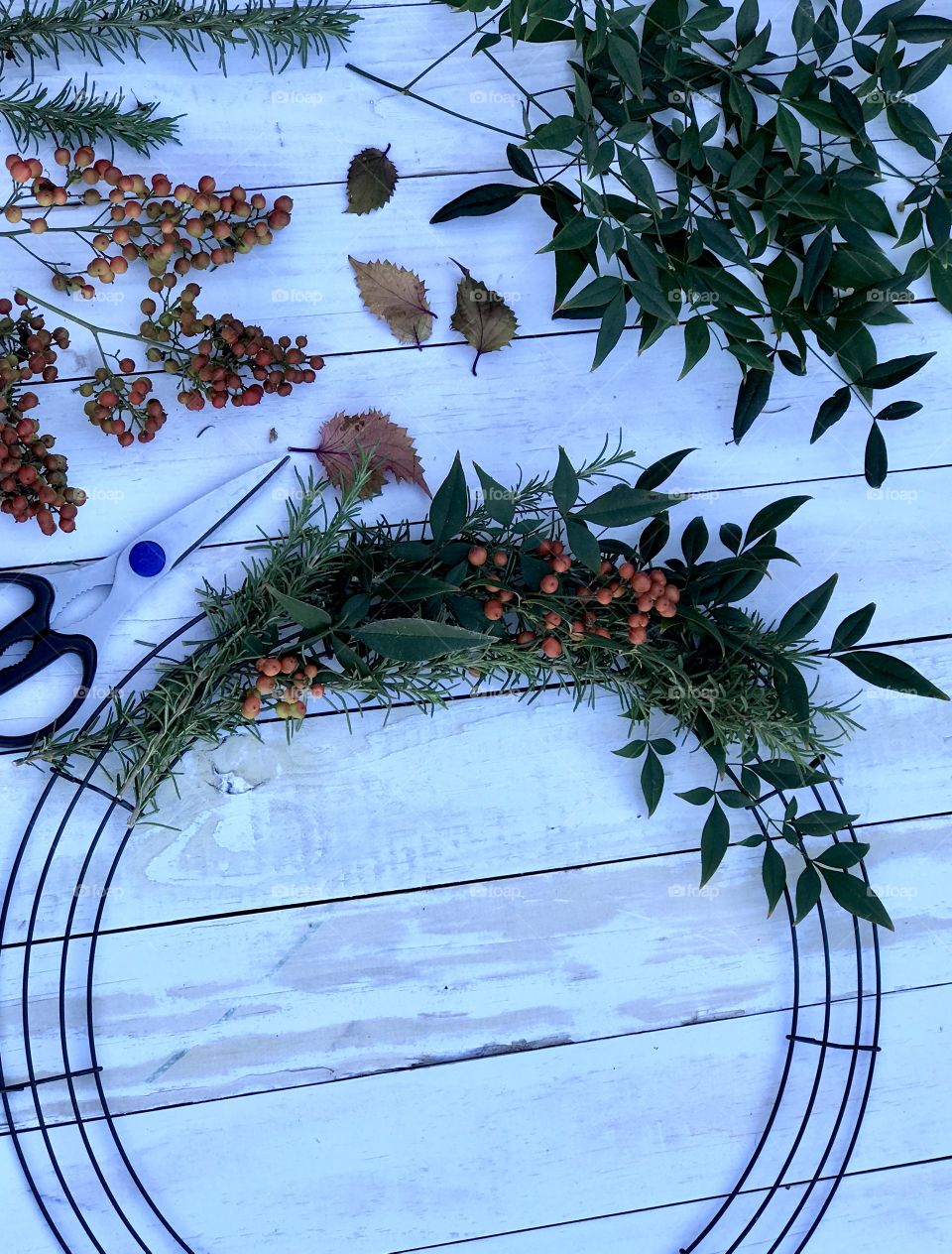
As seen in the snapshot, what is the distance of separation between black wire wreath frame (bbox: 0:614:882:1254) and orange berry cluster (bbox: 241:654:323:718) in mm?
105

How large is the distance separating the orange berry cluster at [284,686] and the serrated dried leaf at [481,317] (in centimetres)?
37

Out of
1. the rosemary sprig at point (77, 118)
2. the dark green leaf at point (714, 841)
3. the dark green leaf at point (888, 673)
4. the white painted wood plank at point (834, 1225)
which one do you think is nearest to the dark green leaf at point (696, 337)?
the dark green leaf at point (888, 673)

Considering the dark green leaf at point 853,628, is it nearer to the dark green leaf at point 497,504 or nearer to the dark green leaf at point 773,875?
the dark green leaf at point 773,875

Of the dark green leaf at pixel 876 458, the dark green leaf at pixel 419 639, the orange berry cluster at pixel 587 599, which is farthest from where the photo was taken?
the dark green leaf at pixel 876 458

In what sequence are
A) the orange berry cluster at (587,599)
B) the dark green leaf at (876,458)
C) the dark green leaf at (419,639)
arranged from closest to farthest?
the dark green leaf at (419,639) < the orange berry cluster at (587,599) < the dark green leaf at (876,458)

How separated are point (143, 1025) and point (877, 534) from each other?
94 cm

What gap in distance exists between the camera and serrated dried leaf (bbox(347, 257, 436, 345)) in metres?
1.07

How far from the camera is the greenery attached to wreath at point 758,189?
1.01 meters

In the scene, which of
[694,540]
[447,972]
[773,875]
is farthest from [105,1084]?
[694,540]

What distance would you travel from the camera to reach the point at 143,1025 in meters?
1.06

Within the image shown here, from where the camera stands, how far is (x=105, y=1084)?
1.05m

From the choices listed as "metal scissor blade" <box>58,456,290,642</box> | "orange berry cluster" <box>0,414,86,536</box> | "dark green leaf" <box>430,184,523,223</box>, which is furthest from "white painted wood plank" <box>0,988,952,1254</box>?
"dark green leaf" <box>430,184,523,223</box>

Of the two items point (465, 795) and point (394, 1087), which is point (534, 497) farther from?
point (394, 1087)

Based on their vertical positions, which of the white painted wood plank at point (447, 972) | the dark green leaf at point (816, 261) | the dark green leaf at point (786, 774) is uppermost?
the dark green leaf at point (816, 261)
